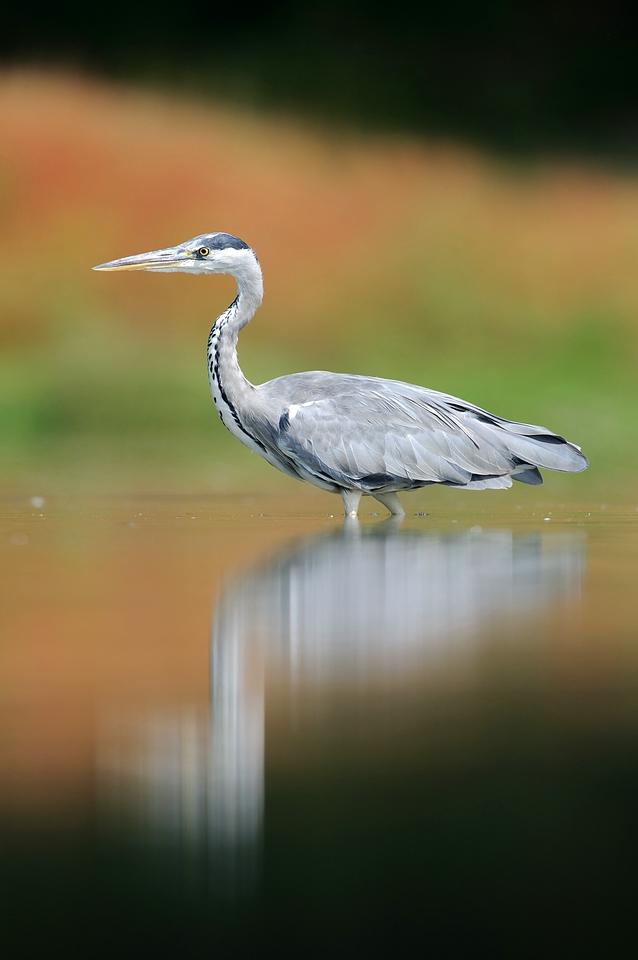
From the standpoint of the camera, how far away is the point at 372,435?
19.4 ft

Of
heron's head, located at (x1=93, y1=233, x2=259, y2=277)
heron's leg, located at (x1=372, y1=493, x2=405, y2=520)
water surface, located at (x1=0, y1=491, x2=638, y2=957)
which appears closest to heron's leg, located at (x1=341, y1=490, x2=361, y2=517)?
heron's leg, located at (x1=372, y1=493, x2=405, y2=520)

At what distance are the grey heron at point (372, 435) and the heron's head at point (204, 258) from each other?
23 cm

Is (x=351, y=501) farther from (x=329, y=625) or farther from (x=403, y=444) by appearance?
(x=329, y=625)

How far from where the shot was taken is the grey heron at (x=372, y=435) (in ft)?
19.2

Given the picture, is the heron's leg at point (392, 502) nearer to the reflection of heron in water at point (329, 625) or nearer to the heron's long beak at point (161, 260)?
the reflection of heron in water at point (329, 625)

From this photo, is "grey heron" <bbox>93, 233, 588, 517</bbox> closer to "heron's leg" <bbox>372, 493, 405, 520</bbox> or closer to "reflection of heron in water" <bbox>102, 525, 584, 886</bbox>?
"heron's leg" <bbox>372, 493, 405, 520</bbox>

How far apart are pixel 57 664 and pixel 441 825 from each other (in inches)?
46.5

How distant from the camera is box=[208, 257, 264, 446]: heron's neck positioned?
601cm

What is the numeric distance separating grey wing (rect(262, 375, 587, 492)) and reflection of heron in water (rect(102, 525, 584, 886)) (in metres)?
1.02

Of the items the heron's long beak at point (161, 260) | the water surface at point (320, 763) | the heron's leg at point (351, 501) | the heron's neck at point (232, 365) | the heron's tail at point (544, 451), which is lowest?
the water surface at point (320, 763)

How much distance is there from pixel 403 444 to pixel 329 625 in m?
3.10

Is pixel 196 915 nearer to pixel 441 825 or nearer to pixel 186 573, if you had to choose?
pixel 441 825

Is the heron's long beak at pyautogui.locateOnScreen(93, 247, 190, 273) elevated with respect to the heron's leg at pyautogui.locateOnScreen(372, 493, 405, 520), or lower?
elevated

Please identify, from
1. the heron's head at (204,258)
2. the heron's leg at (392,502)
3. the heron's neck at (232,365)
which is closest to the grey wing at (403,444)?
the heron's leg at (392,502)
